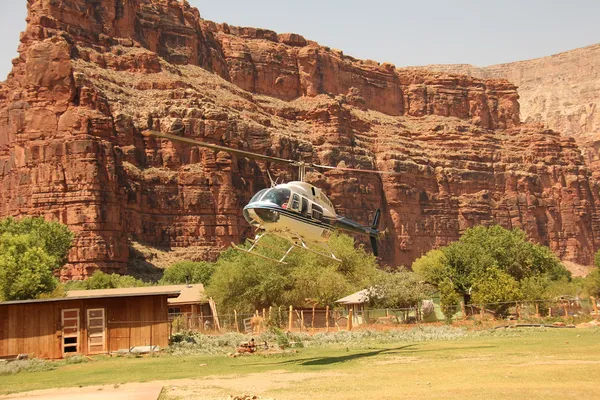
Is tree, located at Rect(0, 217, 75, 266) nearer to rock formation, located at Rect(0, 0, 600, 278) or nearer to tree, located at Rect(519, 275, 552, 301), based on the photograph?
rock formation, located at Rect(0, 0, 600, 278)

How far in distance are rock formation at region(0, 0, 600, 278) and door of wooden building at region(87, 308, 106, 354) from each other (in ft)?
191

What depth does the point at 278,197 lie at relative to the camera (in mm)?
28562

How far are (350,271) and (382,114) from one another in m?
104

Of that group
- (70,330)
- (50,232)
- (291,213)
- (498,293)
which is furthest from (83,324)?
(50,232)

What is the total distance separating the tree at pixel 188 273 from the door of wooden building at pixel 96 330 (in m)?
50.1

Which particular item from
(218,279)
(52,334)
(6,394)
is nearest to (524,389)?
(6,394)

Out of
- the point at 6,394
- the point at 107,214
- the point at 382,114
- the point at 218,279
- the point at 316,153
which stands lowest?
the point at 6,394

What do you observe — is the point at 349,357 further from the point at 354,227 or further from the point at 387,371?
the point at 354,227

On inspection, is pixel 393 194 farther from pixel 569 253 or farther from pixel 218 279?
pixel 218 279

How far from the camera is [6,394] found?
74.5 ft

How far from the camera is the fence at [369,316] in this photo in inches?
1866

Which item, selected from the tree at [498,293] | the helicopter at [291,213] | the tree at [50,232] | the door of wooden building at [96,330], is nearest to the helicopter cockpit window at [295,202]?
the helicopter at [291,213]

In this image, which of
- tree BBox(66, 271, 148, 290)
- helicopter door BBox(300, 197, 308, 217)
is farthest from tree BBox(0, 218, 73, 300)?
helicopter door BBox(300, 197, 308, 217)

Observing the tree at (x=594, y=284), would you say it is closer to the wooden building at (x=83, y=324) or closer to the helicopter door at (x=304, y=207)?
the wooden building at (x=83, y=324)
